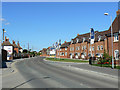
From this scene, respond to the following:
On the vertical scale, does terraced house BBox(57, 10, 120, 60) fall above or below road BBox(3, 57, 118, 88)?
above

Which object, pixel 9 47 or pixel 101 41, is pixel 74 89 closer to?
pixel 101 41

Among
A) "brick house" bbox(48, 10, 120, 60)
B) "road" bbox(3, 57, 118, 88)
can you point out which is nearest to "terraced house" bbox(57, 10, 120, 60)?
"brick house" bbox(48, 10, 120, 60)

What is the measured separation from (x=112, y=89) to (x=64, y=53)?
71.3 metres

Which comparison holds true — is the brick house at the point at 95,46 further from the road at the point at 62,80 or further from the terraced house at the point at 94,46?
the road at the point at 62,80

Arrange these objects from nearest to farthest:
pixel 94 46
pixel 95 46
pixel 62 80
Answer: pixel 62 80
pixel 95 46
pixel 94 46

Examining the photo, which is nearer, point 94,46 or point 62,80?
point 62,80

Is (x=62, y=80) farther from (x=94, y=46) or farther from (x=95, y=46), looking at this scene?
(x=94, y=46)

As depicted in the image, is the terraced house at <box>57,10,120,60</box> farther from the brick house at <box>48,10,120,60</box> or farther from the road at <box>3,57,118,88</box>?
the road at <box>3,57,118,88</box>

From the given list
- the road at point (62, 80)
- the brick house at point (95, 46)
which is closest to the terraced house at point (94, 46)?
the brick house at point (95, 46)

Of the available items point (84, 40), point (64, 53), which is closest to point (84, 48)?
point (84, 40)

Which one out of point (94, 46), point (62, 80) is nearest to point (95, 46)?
point (94, 46)

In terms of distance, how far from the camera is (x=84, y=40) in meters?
63.9

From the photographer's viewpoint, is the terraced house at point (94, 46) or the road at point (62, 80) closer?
the road at point (62, 80)

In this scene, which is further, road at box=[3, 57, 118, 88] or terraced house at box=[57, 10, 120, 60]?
terraced house at box=[57, 10, 120, 60]
